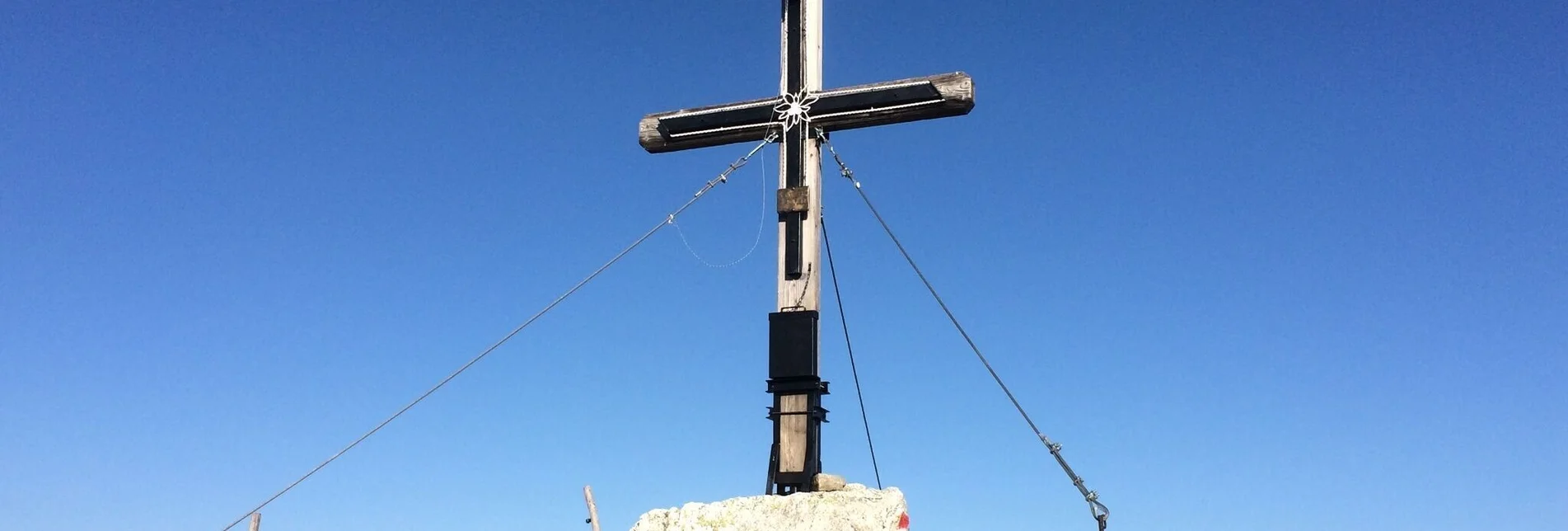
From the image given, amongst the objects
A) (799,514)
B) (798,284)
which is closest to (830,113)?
(798,284)

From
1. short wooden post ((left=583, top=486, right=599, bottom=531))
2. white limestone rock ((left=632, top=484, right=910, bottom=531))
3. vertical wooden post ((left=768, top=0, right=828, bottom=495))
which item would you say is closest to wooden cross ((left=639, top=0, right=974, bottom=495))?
vertical wooden post ((left=768, top=0, right=828, bottom=495))

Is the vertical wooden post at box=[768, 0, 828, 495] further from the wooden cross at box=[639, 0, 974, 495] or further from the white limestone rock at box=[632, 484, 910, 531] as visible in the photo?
the white limestone rock at box=[632, 484, 910, 531]

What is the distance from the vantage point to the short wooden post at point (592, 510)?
1582cm

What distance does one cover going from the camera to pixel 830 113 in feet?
41.4

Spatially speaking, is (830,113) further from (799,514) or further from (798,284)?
(799,514)

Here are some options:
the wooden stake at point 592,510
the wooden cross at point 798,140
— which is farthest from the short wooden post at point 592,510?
the wooden cross at point 798,140

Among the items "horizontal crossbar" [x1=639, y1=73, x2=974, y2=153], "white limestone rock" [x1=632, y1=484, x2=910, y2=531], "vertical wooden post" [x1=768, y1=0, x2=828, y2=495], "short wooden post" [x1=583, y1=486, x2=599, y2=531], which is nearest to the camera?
"white limestone rock" [x1=632, y1=484, x2=910, y2=531]

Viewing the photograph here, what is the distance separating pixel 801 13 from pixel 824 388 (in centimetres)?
367

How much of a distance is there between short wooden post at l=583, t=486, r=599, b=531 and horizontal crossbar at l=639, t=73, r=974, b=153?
4.79m

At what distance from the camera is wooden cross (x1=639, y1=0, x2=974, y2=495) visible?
1170 centimetres

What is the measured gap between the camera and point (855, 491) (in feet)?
35.7

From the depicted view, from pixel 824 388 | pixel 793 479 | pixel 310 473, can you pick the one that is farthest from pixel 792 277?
pixel 310 473

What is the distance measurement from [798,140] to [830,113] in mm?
387

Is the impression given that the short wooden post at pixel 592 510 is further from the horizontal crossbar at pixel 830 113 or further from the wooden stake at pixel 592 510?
the horizontal crossbar at pixel 830 113
